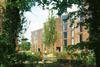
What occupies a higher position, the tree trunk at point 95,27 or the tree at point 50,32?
the tree at point 50,32

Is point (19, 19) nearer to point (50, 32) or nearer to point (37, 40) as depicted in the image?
point (50, 32)

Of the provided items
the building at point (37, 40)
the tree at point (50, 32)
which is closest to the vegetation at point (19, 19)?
the tree at point (50, 32)

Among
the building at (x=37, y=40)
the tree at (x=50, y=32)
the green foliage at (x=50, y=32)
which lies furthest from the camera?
the building at (x=37, y=40)

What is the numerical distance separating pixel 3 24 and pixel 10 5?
1.26 meters

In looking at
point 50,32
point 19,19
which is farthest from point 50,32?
point 19,19

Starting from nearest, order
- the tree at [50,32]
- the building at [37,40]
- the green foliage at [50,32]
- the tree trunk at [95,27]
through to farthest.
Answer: the tree trunk at [95,27] < the tree at [50,32] < the green foliage at [50,32] < the building at [37,40]

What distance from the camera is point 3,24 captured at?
16453 millimetres

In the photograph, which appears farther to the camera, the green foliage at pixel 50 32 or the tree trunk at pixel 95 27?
the green foliage at pixel 50 32

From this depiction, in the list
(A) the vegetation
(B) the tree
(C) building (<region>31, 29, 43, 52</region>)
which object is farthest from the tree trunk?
(C) building (<region>31, 29, 43, 52</region>)

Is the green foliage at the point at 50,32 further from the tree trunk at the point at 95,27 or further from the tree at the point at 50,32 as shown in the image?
the tree trunk at the point at 95,27

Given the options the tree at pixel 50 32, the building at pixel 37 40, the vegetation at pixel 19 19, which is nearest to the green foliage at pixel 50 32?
the tree at pixel 50 32

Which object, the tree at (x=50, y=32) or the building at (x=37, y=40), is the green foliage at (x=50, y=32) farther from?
the building at (x=37, y=40)

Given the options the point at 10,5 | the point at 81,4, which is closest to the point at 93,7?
the point at 81,4

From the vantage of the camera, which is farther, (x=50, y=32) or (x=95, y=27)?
(x=50, y=32)
